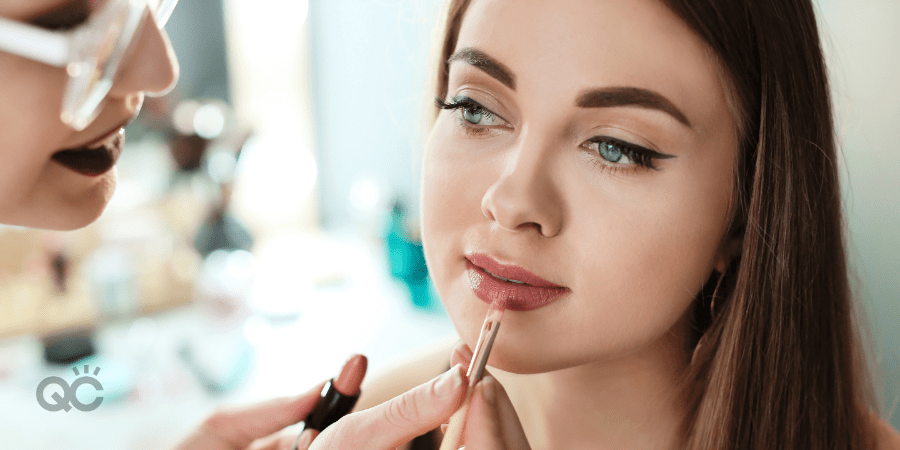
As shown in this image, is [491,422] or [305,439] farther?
[305,439]

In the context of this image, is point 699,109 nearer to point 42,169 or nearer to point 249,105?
point 42,169

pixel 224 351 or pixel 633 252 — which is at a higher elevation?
pixel 633 252

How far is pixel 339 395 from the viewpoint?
555mm

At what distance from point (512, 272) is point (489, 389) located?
108 millimetres

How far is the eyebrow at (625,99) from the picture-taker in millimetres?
488

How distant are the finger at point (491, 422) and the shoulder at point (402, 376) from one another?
0.37 m

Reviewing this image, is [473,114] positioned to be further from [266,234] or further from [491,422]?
[266,234]

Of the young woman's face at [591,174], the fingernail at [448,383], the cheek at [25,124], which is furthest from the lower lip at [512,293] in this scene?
the cheek at [25,124]

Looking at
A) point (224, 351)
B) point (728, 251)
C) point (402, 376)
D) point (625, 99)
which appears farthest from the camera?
point (224, 351)

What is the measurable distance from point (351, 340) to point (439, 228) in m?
1.01

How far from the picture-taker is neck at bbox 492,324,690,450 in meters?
0.65

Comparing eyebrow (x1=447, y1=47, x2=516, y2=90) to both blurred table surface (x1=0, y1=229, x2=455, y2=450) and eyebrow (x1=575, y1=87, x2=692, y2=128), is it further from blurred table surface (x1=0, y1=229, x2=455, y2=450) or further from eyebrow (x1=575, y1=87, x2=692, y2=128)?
blurred table surface (x1=0, y1=229, x2=455, y2=450)

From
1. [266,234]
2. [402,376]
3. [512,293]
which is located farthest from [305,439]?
[266,234]

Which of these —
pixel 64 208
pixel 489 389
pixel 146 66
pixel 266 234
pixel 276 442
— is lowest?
pixel 276 442
